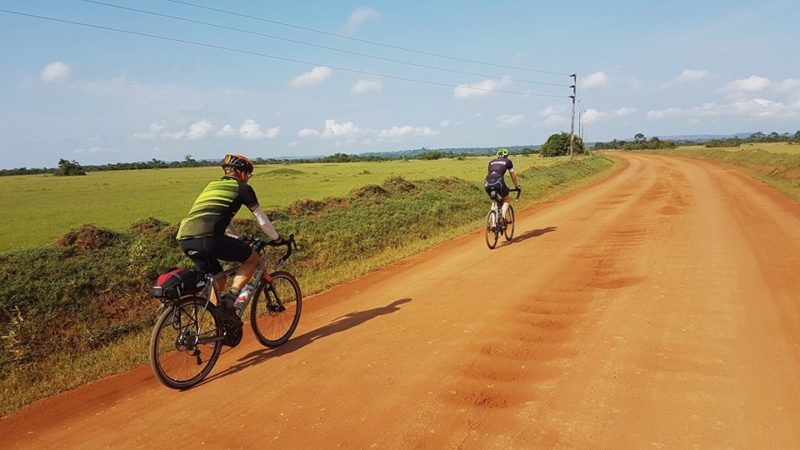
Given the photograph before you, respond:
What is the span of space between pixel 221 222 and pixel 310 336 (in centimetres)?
192

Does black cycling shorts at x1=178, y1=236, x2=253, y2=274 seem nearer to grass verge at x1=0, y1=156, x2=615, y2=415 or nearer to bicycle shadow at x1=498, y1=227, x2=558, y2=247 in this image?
grass verge at x1=0, y1=156, x2=615, y2=415

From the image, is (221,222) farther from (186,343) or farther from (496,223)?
(496,223)

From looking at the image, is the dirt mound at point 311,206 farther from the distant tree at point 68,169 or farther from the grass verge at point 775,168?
the distant tree at point 68,169

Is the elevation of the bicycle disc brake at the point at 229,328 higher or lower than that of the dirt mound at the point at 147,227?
lower

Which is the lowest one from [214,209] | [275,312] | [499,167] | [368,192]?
[275,312]

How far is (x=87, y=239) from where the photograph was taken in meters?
9.44

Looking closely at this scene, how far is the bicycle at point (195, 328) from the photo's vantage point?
15.3 ft

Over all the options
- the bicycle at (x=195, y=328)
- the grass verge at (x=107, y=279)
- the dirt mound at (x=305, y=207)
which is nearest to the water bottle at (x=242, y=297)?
the bicycle at (x=195, y=328)

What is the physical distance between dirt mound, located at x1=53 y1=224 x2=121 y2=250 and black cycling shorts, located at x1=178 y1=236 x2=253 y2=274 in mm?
5655

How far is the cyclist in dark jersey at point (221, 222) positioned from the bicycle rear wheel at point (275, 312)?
52 cm

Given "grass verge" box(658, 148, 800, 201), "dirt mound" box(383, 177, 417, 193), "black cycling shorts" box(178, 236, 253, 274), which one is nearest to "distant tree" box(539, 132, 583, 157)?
"grass verge" box(658, 148, 800, 201)

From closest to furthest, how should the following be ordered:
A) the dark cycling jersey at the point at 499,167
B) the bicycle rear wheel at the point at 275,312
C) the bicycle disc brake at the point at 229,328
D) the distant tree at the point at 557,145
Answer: the bicycle disc brake at the point at 229,328
the bicycle rear wheel at the point at 275,312
the dark cycling jersey at the point at 499,167
the distant tree at the point at 557,145

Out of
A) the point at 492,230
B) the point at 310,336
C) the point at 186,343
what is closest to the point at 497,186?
the point at 492,230

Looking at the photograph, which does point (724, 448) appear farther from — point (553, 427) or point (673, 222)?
point (673, 222)
